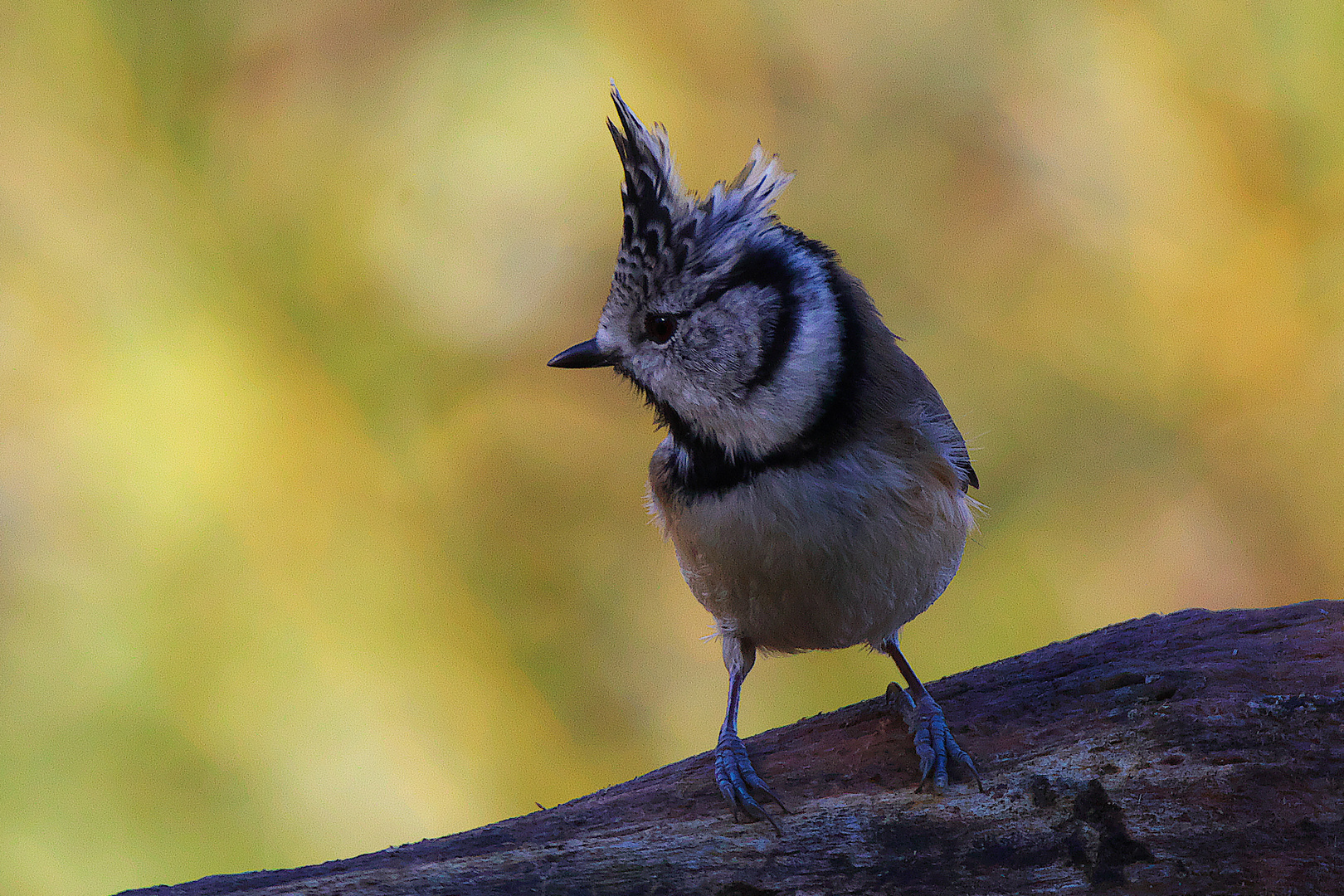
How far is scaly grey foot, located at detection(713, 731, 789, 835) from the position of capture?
202cm

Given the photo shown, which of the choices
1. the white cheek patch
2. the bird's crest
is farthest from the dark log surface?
the bird's crest

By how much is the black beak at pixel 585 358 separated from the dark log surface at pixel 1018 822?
3.06 feet

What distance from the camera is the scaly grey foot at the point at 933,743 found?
2029mm

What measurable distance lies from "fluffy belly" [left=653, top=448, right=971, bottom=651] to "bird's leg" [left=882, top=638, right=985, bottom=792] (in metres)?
0.19

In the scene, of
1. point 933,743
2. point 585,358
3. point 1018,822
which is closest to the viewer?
point 1018,822

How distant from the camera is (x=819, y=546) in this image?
82.0 inches

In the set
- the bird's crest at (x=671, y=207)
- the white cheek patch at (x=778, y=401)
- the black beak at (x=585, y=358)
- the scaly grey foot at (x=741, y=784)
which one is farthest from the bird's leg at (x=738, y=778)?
the bird's crest at (x=671, y=207)

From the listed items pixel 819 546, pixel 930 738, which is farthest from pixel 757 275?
pixel 930 738

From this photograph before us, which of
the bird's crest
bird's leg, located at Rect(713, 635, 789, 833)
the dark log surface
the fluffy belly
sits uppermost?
the bird's crest

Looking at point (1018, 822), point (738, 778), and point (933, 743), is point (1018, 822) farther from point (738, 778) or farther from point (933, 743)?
point (738, 778)

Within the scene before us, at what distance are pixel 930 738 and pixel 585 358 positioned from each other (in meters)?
1.10

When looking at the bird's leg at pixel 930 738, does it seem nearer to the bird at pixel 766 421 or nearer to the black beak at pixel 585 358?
the bird at pixel 766 421

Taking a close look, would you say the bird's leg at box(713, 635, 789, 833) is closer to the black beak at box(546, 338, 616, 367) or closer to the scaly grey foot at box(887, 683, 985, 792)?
the scaly grey foot at box(887, 683, 985, 792)

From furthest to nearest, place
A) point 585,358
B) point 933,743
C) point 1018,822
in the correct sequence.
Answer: point 585,358 → point 933,743 → point 1018,822
